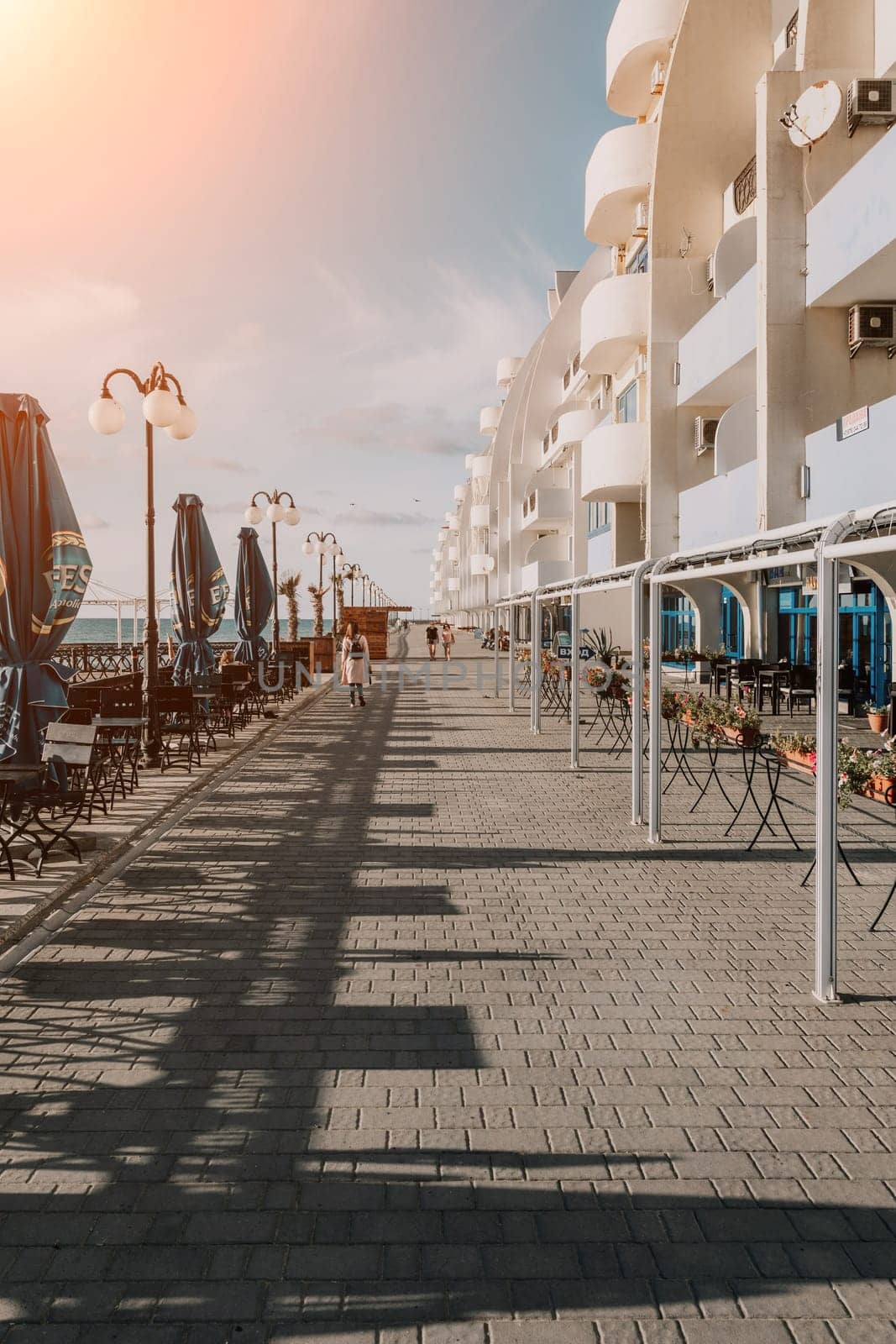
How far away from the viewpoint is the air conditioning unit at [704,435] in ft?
74.0

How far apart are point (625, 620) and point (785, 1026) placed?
2967 cm

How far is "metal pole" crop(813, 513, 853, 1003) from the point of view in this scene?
4.84 metres

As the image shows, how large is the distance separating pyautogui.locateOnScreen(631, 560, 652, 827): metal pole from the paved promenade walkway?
1.89m

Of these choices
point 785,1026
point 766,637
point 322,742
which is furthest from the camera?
point 766,637

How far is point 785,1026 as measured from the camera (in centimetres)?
460

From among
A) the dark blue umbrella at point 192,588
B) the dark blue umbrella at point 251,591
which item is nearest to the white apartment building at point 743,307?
the dark blue umbrella at point 251,591

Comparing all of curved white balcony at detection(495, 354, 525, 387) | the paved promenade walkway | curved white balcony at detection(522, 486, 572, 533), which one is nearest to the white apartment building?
curved white balcony at detection(522, 486, 572, 533)

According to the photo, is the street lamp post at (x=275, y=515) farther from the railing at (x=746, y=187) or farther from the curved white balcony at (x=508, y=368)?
the curved white balcony at (x=508, y=368)

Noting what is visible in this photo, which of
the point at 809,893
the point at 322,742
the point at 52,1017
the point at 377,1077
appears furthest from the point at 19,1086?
the point at 322,742

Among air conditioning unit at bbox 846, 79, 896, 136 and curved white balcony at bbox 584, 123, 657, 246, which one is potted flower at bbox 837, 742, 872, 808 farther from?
curved white balcony at bbox 584, 123, 657, 246

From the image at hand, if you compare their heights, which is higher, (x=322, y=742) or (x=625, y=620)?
(x=625, y=620)

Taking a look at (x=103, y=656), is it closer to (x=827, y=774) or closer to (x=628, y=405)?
(x=628, y=405)

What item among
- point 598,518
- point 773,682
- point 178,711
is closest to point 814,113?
point 773,682

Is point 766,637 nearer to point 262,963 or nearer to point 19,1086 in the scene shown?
point 262,963
